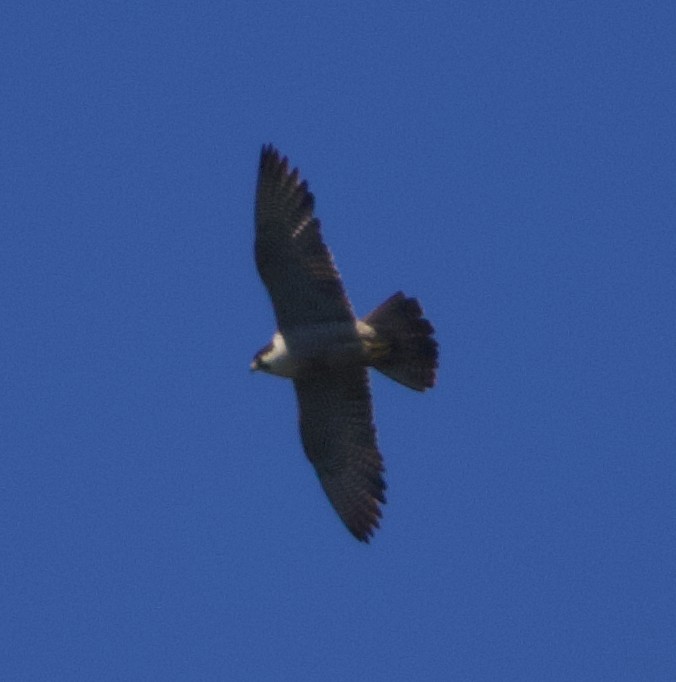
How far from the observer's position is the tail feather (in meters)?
15.0

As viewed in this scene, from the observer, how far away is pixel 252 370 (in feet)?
50.7

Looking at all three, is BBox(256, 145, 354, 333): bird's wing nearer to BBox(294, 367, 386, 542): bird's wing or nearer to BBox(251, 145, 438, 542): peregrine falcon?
BBox(251, 145, 438, 542): peregrine falcon

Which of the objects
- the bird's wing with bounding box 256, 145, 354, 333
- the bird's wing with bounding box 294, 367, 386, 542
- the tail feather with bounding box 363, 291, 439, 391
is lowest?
the bird's wing with bounding box 294, 367, 386, 542

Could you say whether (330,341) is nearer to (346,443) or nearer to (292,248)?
(292,248)

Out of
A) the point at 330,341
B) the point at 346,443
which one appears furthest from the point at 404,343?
the point at 346,443

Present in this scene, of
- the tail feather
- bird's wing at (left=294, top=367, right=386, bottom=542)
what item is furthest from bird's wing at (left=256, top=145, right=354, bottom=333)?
bird's wing at (left=294, top=367, right=386, bottom=542)

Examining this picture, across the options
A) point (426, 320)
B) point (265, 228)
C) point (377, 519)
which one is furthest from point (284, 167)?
point (377, 519)

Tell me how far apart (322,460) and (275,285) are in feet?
5.13

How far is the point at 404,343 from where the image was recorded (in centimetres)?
1509

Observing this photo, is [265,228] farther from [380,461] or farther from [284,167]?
[380,461]

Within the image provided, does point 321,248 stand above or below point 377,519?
above

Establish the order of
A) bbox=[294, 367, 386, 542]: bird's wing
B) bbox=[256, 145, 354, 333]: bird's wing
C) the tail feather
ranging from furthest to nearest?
bbox=[294, 367, 386, 542]: bird's wing
the tail feather
bbox=[256, 145, 354, 333]: bird's wing

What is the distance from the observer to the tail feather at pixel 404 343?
15016 mm

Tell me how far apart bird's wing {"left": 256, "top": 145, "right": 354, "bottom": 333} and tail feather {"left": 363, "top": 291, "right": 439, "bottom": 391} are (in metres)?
0.26
